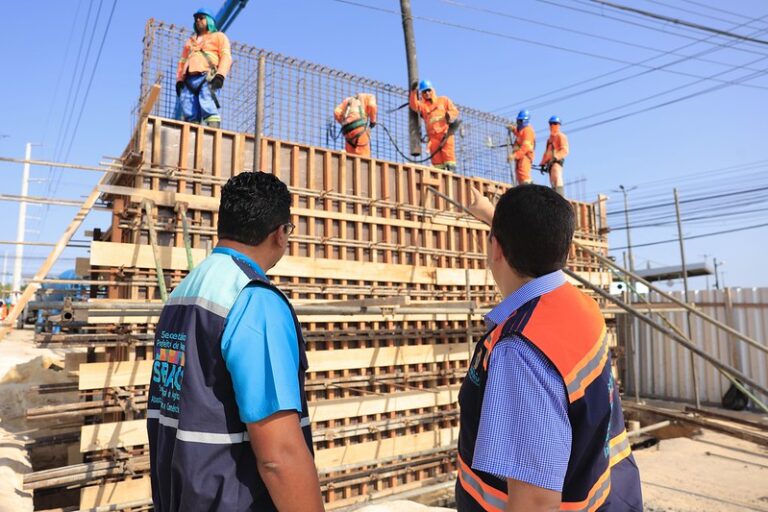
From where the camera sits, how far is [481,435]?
61.6 inches

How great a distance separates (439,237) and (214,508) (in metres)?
7.46

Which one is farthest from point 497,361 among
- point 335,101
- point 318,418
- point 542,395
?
point 335,101

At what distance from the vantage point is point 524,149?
11977mm

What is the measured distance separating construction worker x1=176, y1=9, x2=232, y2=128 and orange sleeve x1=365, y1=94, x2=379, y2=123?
3.32m

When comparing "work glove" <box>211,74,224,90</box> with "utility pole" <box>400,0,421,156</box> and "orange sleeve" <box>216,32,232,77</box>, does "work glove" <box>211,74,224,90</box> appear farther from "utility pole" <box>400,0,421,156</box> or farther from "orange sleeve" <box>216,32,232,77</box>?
"utility pole" <box>400,0,421,156</box>

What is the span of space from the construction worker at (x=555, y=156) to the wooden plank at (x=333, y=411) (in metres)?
6.24

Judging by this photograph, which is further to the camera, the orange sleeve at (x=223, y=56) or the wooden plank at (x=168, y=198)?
the orange sleeve at (x=223, y=56)

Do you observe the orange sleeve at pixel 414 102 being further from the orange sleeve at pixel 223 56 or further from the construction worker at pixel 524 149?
the orange sleeve at pixel 223 56

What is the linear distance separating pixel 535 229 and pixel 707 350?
14.6m

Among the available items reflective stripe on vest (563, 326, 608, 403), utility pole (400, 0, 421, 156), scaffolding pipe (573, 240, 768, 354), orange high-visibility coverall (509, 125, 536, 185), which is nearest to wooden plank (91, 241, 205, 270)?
scaffolding pipe (573, 240, 768, 354)

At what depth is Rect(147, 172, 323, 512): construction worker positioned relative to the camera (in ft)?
5.72

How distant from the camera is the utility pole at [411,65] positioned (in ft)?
37.4

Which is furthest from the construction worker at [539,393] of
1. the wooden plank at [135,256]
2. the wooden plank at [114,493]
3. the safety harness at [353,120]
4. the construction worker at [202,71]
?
the safety harness at [353,120]

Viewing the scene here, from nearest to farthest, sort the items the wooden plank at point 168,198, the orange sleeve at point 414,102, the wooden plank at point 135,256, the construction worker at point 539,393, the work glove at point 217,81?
the construction worker at point 539,393
the wooden plank at point 135,256
the wooden plank at point 168,198
the work glove at point 217,81
the orange sleeve at point 414,102
